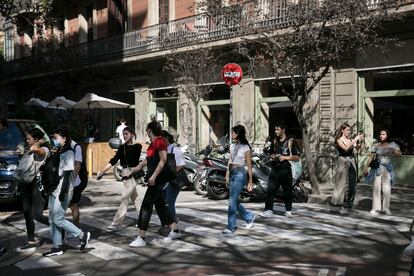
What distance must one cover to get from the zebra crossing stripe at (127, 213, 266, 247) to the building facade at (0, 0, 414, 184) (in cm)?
767

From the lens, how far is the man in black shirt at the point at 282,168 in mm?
10703

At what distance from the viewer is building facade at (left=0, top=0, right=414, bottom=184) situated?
16078 millimetres

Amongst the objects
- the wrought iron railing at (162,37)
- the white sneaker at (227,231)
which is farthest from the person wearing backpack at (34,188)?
the wrought iron railing at (162,37)

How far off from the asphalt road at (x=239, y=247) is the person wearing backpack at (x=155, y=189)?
0.21m

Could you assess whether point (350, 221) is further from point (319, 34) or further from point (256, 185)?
point (319, 34)

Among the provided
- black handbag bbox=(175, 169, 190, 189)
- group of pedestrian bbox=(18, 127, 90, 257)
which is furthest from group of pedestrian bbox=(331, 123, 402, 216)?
group of pedestrian bbox=(18, 127, 90, 257)

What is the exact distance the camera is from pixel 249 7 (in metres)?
17.2

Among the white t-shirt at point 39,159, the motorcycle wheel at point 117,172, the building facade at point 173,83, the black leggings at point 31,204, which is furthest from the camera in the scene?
the motorcycle wheel at point 117,172

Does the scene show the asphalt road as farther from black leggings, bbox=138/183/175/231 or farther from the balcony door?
the balcony door

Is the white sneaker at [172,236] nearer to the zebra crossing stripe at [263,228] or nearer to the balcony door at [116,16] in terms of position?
the zebra crossing stripe at [263,228]

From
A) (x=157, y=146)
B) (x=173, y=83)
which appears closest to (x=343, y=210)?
(x=157, y=146)

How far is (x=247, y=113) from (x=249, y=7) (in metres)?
4.25

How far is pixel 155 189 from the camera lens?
26.7ft

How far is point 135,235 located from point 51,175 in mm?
1964
